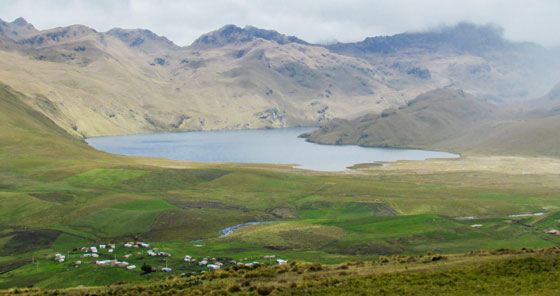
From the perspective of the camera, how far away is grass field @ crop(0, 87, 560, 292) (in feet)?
251

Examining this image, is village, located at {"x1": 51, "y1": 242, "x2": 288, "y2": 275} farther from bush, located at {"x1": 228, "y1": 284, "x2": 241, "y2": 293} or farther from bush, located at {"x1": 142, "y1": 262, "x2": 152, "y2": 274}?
bush, located at {"x1": 228, "y1": 284, "x2": 241, "y2": 293}

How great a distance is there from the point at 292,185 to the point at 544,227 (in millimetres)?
74390

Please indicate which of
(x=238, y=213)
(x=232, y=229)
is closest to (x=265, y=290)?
(x=232, y=229)

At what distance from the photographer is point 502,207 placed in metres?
119

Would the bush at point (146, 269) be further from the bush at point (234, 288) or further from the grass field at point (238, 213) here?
the bush at point (234, 288)

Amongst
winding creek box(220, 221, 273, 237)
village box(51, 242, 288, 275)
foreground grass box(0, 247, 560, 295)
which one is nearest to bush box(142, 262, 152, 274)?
village box(51, 242, 288, 275)

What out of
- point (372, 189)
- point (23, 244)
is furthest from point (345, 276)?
point (372, 189)

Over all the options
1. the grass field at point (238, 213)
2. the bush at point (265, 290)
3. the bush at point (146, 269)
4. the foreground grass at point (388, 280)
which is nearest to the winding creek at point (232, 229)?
the grass field at point (238, 213)

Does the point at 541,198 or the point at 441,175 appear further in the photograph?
the point at 441,175

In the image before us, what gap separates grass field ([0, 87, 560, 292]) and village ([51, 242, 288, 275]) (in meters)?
0.71

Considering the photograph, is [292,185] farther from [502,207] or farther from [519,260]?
[519,260]

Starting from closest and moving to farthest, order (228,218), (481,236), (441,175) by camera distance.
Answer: (481,236), (228,218), (441,175)

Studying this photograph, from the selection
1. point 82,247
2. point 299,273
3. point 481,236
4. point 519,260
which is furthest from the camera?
point 481,236

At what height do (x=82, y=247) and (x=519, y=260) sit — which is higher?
(x=519, y=260)
